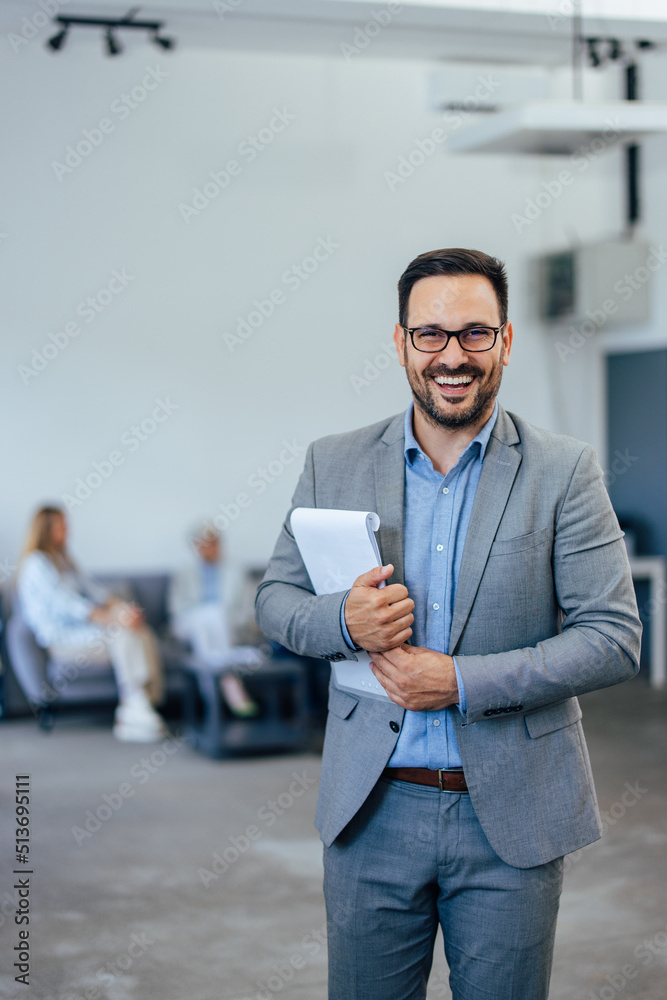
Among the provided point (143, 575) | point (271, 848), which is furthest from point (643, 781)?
point (143, 575)

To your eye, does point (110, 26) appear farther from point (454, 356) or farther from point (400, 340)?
point (454, 356)

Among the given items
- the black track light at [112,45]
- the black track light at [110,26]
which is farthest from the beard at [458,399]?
the black track light at [112,45]

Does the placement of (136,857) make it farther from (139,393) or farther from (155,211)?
(155,211)

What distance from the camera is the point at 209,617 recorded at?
6.30 meters

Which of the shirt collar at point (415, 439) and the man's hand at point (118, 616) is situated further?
the man's hand at point (118, 616)

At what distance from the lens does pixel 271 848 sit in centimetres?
409

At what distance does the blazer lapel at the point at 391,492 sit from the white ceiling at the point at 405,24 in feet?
10.7

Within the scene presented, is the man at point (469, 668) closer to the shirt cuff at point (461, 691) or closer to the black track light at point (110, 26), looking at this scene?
the shirt cuff at point (461, 691)

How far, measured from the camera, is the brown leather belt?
5.63ft

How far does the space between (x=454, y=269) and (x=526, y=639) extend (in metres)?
0.60

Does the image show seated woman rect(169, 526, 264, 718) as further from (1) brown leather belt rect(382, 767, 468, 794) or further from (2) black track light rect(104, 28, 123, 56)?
(1) brown leather belt rect(382, 767, 468, 794)

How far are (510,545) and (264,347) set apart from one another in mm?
5705

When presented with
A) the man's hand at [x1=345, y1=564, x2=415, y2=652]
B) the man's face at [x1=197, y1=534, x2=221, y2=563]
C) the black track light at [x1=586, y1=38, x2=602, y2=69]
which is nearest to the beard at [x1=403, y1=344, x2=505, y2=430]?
the man's hand at [x1=345, y1=564, x2=415, y2=652]

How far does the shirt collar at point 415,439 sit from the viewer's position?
1778mm
